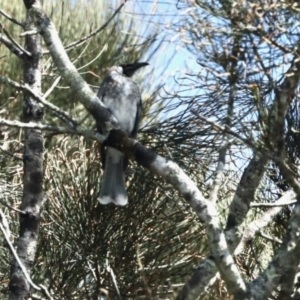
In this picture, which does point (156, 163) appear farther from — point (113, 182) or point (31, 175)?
point (113, 182)

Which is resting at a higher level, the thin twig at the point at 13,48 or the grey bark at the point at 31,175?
the thin twig at the point at 13,48

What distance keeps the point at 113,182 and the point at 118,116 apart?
26.9 inches

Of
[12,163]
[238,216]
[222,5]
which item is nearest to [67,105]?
[12,163]

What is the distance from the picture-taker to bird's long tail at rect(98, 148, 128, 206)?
297cm

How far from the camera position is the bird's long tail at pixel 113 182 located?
9.74 ft

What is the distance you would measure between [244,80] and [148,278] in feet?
3.89

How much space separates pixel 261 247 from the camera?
3268 millimetres

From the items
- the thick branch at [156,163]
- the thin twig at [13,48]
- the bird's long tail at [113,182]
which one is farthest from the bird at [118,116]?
the thick branch at [156,163]

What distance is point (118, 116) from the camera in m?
3.68

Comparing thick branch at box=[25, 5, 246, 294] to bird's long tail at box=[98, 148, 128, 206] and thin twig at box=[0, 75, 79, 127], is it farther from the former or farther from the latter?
bird's long tail at box=[98, 148, 128, 206]

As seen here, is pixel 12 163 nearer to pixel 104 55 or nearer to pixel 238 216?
pixel 104 55

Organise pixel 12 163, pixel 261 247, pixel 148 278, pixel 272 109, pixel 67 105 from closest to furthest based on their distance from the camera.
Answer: pixel 272 109 < pixel 148 278 < pixel 261 247 < pixel 12 163 < pixel 67 105

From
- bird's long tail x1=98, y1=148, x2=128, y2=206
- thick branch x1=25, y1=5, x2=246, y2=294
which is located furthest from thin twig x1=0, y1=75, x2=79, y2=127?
bird's long tail x1=98, y1=148, x2=128, y2=206

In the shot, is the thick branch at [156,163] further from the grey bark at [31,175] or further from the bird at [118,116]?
the bird at [118,116]
